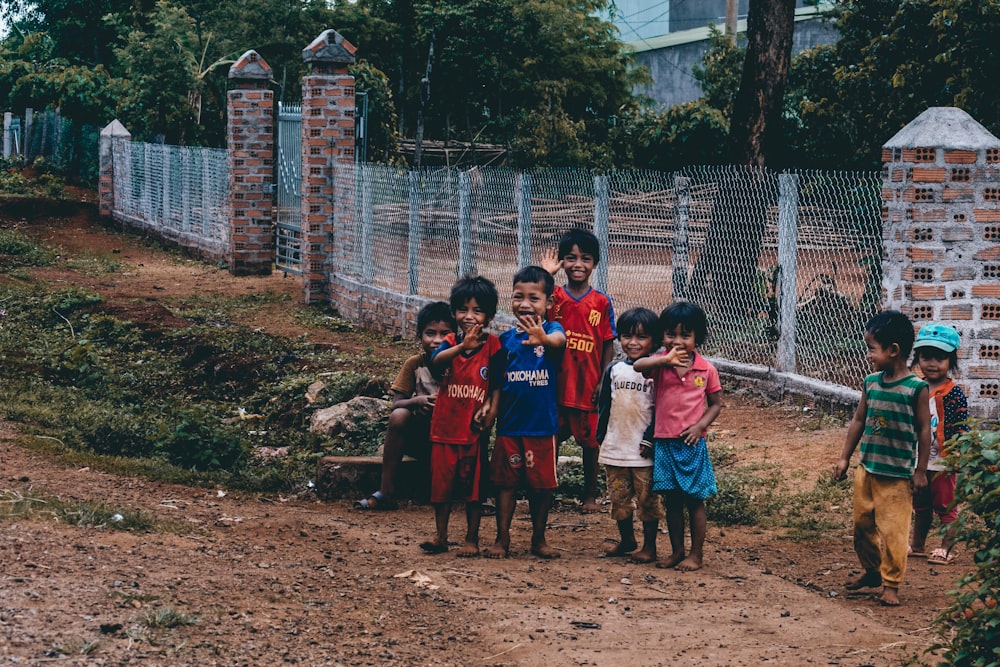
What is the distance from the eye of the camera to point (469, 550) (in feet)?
19.2

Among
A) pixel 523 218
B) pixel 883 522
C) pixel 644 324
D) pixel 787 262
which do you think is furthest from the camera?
pixel 523 218

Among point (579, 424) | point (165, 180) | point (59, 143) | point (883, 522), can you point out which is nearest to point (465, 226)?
point (579, 424)

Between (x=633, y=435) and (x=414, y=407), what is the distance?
43.8 inches

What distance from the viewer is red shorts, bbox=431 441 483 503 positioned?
5859 millimetres

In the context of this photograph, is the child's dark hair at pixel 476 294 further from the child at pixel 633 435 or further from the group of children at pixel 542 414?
the child at pixel 633 435

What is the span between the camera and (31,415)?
28.1 ft

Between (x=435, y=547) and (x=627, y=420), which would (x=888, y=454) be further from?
(x=435, y=547)

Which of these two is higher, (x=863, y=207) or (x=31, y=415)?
(x=863, y=207)

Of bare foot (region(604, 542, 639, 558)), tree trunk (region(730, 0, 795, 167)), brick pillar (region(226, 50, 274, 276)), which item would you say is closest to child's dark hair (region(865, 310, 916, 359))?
bare foot (region(604, 542, 639, 558))

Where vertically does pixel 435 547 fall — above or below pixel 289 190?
below

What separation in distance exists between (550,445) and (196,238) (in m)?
16.0

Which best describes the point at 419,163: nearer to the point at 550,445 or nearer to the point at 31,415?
the point at 31,415

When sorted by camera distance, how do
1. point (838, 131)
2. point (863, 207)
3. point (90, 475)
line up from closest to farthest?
point (90, 475)
point (863, 207)
point (838, 131)

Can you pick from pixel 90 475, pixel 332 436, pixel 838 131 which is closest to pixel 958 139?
pixel 332 436
